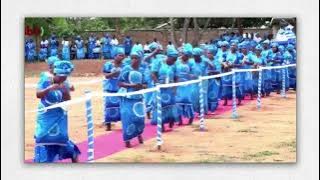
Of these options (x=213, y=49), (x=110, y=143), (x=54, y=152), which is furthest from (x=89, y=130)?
(x=213, y=49)

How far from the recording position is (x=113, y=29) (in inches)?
220

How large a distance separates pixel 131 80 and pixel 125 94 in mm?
110

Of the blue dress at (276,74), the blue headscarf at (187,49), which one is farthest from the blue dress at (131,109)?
the blue dress at (276,74)

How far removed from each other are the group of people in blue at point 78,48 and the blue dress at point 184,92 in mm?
400

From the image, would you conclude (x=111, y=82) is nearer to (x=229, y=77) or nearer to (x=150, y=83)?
(x=150, y=83)

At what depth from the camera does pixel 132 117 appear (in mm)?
5695

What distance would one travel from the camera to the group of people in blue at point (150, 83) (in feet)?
18.5

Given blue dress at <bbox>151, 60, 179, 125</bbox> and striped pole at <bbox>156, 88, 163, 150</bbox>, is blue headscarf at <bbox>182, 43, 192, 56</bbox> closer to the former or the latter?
blue dress at <bbox>151, 60, 179, 125</bbox>

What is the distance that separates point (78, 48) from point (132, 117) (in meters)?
0.64

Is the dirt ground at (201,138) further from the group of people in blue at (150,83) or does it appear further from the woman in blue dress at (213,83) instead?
the woman in blue dress at (213,83)

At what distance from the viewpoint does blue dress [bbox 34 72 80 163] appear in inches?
222
